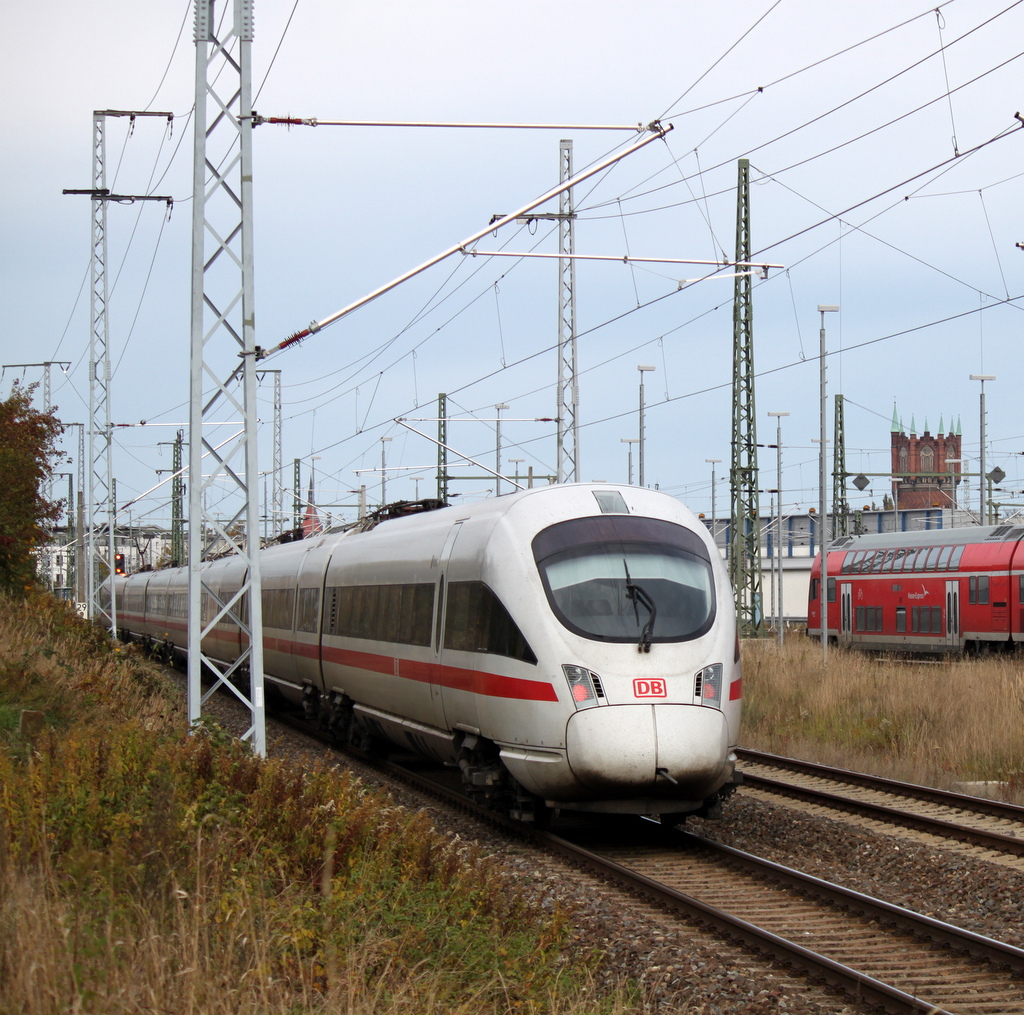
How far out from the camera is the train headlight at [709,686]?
34.4 feet

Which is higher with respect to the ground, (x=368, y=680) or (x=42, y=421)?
(x=42, y=421)

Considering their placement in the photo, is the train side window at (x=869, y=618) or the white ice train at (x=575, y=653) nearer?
the white ice train at (x=575, y=653)

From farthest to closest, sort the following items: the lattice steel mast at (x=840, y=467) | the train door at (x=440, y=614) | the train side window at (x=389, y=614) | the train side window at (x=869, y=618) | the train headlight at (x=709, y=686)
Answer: the lattice steel mast at (x=840, y=467) < the train side window at (x=869, y=618) < the train side window at (x=389, y=614) < the train door at (x=440, y=614) < the train headlight at (x=709, y=686)

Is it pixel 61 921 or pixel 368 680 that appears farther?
pixel 368 680

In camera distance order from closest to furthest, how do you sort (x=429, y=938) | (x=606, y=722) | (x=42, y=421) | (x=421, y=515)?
1. (x=429, y=938)
2. (x=606, y=722)
3. (x=421, y=515)
4. (x=42, y=421)

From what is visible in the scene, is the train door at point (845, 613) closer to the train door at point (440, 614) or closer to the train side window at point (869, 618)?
the train side window at point (869, 618)

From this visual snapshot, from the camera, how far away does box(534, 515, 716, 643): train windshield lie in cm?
1067

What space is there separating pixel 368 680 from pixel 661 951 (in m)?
8.64

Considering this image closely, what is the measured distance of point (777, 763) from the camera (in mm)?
16281

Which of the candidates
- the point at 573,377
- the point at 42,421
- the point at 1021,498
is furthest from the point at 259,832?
the point at 1021,498

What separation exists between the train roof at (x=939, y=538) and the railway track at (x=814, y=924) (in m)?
22.0

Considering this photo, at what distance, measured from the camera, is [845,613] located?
37.2 metres

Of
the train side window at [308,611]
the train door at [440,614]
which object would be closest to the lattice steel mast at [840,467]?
the train side window at [308,611]

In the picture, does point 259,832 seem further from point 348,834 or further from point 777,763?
point 777,763
